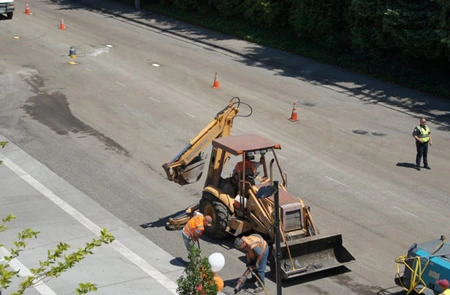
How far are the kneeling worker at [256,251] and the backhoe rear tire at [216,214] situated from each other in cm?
190

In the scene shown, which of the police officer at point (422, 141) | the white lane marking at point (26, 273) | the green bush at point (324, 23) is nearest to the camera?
the white lane marking at point (26, 273)

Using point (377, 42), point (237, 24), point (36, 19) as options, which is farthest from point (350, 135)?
point (36, 19)

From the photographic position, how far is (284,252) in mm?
15047

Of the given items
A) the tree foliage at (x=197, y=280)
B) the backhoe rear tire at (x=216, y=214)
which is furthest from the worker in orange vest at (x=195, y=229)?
the tree foliage at (x=197, y=280)

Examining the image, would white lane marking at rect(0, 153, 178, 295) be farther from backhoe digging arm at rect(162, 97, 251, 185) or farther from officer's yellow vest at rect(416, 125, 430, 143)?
officer's yellow vest at rect(416, 125, 430, 143)

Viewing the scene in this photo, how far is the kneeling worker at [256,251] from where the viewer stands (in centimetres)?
1437

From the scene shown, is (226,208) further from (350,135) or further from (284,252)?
(350,135)

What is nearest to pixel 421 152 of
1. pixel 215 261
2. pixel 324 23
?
pixel 215 261

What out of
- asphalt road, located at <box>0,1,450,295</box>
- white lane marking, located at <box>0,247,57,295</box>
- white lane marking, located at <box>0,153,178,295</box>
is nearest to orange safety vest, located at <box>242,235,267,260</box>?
asphalt road, located at <box>0,1,450,295</box>

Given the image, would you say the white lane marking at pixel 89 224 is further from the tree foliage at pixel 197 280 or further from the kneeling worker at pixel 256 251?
the tree foliage at pixel 197 280

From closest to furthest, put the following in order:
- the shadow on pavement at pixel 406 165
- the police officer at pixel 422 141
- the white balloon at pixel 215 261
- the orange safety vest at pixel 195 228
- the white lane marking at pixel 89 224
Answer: the white balloon at pixel 215 261
the orange safety vest at pixel 195 228
the white lane marking at pixel 89 224
the police officer at pixel 422 141
the shadow on pavement at pixel 406 165

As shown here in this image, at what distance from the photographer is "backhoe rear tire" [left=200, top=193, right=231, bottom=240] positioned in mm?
16438

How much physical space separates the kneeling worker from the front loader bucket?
21.1 inches

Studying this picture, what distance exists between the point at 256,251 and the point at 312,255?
1604 mm
